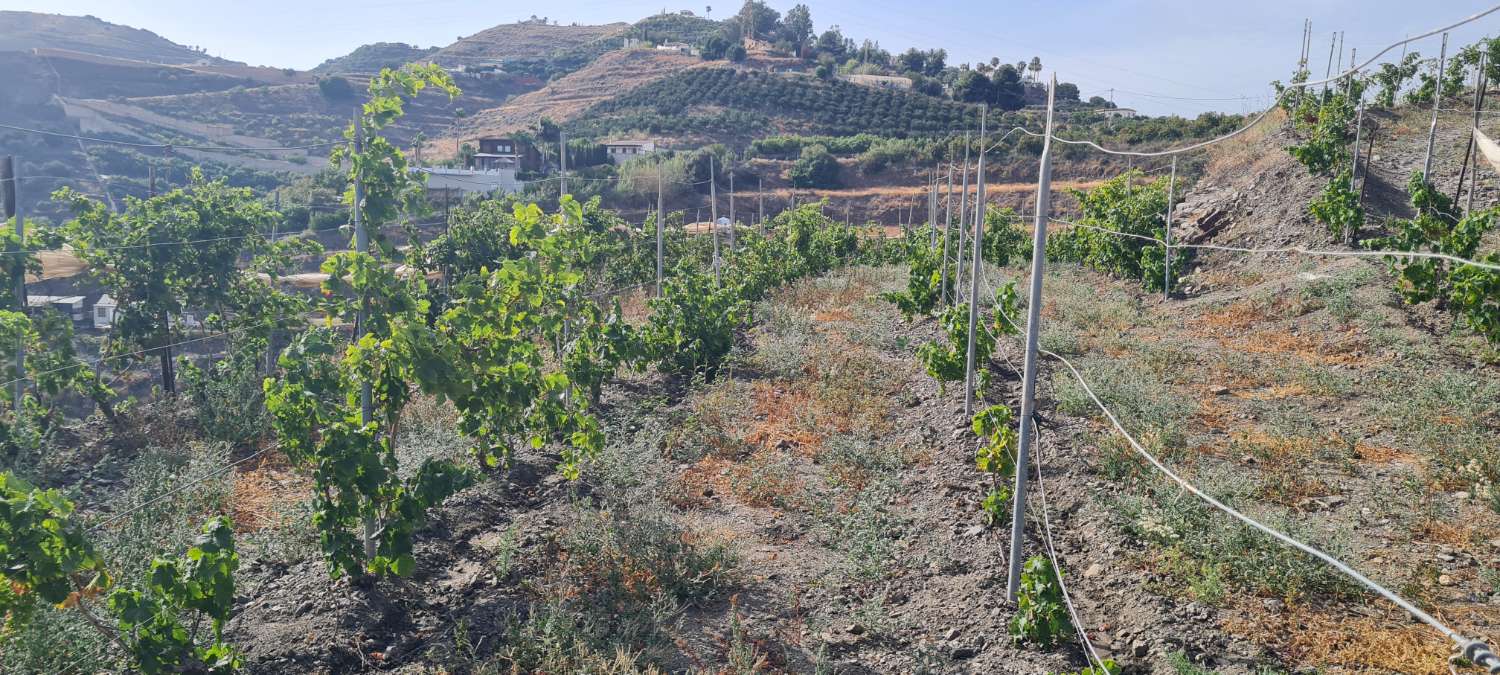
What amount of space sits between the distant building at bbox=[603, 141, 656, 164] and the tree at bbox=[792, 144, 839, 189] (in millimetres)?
9058

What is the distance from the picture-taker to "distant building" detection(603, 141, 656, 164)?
50344 mm

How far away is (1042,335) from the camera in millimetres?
11281

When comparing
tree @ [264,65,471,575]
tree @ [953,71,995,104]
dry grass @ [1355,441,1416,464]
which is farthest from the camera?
tree @ [953,71,995,104]

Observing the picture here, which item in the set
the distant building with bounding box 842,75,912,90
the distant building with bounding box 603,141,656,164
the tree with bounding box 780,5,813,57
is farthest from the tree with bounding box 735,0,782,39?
the distant building with bounding box 603,141,656,164

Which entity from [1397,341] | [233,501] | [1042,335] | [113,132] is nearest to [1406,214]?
[1397,341]

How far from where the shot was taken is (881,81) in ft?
255

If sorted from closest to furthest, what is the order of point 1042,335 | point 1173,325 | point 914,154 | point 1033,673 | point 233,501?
point 1033,673, point 233,501, point 1042,335, point 1173,325, point 914,154

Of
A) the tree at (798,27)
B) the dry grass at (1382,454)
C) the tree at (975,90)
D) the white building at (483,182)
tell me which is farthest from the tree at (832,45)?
the dry grass at (1382,454)

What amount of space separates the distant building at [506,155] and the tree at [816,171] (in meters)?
14.8

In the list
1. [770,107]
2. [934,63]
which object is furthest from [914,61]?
[770,107]

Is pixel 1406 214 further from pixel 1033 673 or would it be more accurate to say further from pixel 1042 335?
pixel 1033 673

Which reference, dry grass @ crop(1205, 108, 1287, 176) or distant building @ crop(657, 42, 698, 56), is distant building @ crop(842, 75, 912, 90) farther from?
dry grass @ crop(1205, 108, 1287, 176)

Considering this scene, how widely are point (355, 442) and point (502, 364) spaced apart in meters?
1.28

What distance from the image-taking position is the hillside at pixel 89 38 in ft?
314
